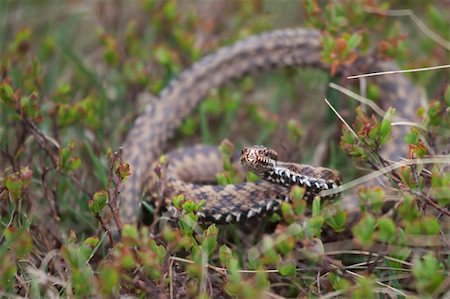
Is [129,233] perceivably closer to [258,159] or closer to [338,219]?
[258,159]

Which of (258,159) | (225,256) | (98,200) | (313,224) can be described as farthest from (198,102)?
(313,224)

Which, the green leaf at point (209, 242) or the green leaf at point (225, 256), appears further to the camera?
the green leaf at point (225, 256)

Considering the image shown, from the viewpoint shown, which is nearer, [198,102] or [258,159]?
[258,159]

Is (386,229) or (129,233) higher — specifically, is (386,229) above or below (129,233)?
below

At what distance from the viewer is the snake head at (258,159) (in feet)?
16.8

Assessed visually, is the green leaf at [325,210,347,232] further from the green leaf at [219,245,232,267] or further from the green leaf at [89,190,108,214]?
the green leaf at [89,190,108,214]

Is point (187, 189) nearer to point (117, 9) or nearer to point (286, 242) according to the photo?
point (286, 242)

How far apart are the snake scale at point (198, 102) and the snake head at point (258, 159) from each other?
39 cm

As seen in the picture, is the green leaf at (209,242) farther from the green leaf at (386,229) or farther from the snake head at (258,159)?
the green leaf at (386,229)

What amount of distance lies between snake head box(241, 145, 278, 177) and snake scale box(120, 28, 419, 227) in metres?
0.39

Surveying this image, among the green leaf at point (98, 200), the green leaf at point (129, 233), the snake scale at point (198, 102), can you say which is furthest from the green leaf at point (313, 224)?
the green leaf at point (98, 200)

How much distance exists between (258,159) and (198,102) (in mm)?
2765

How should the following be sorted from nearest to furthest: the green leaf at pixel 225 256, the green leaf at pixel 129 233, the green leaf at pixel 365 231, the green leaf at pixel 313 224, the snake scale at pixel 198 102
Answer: the green leaf at pixel 365 231 < the green leaf at pixel 129 233 < the green leaf at pixel 313 224 < the green leaf at pixel 225 256 < the snake scale at pixel 198 102

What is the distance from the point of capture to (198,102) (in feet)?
25.5
